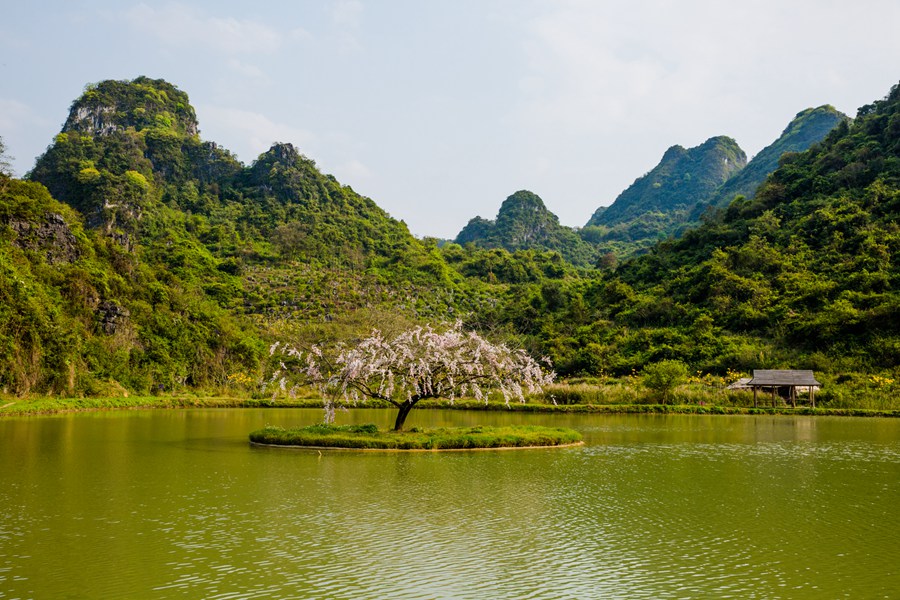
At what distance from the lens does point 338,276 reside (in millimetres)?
99375

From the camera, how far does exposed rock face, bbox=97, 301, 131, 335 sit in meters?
62.9

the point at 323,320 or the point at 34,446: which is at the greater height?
the point at 323,320

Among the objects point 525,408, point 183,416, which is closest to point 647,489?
point 525,408

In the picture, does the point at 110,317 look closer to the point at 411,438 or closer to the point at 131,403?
the point at 131,403

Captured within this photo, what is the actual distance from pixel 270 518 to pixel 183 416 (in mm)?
33904

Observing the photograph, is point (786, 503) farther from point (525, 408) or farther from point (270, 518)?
point (525, 408)

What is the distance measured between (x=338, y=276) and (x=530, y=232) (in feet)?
324

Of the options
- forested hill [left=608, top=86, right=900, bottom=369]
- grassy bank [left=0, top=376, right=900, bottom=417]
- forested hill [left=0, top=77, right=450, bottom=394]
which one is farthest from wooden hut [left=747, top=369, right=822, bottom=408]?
forested hill [left=0, top=77, right=450, bottom=394]

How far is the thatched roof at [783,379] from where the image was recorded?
4938 centimetres

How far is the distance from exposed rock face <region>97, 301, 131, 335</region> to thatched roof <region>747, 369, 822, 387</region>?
52.7 meters

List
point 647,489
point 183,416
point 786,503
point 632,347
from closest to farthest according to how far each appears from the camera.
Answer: point 786,503
point 647,489
point 183,416
point 632,347

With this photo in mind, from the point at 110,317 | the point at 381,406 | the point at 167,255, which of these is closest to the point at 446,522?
the point at 381,406

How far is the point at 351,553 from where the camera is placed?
1211 centimetres

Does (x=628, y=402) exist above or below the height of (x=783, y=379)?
below
